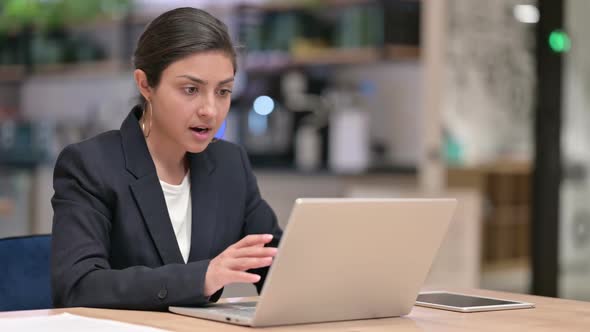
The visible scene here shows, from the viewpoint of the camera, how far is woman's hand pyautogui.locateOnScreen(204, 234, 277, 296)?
1.48 m

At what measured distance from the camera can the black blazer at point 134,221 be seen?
63.2 inches

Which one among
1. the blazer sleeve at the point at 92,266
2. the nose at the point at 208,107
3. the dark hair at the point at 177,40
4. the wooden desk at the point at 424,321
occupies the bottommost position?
the wooden desk at the point at 424,321

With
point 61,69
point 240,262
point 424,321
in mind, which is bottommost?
point 424,321

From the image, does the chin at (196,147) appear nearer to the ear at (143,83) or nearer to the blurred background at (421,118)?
the ear at (143,83)

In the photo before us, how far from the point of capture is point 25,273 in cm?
187

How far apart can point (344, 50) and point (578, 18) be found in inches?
59.4

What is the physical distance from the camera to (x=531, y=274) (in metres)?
4.73

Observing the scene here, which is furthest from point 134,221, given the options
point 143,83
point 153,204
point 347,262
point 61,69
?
point 61,69

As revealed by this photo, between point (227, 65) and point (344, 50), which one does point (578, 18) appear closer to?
point (344, 50)

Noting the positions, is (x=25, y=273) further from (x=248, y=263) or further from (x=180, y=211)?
(x=248, y=263)

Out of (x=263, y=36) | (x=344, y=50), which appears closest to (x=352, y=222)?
(x=344, y=50)

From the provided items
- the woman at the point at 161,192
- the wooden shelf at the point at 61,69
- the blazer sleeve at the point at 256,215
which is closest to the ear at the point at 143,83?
the woman at the point at 161,192

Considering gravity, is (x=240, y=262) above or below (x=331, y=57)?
below

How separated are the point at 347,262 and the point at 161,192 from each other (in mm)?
493
